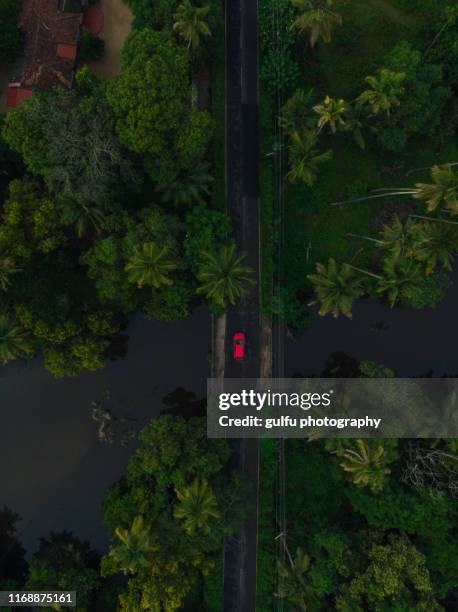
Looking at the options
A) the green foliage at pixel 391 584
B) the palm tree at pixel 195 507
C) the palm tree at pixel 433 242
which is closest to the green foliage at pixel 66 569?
the palm tree at pixel 195 507

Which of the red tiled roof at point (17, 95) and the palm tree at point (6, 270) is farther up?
the red tiled roof at point (17, 95)

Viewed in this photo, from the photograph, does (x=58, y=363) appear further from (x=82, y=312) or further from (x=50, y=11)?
(x=50, y=11)

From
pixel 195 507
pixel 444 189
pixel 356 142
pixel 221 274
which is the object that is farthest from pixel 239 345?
pixel 356 142

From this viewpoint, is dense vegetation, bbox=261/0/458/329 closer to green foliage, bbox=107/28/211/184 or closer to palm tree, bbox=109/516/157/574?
green foliage, bbox=107/28/211/184

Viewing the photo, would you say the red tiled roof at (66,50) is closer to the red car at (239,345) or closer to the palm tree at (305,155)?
the palm tree at (305,155)

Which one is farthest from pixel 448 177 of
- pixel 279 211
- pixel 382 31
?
pixel 382 31

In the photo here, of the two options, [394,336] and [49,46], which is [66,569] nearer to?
[394,336]
